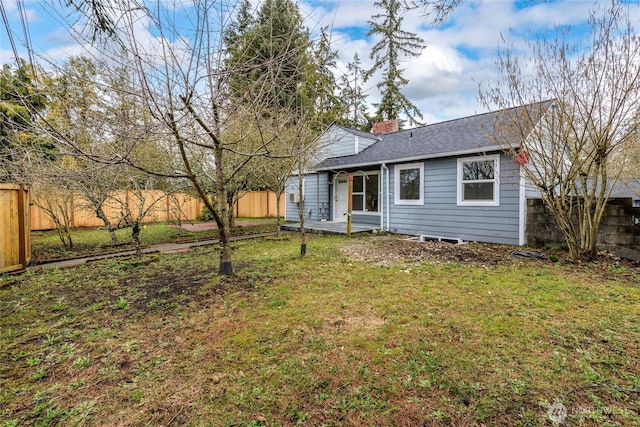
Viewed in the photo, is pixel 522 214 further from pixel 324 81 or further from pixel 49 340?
pixel 49 340

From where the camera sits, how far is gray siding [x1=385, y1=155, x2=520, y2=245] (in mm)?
7000

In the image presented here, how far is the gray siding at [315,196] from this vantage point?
12.2 meters

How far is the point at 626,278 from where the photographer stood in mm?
4508

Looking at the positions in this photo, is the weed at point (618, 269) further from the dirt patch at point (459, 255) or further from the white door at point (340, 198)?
the white door at point (340, 198)

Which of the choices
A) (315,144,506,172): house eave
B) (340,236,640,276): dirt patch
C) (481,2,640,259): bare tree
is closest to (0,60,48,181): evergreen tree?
(340,236,640,276): dirt patch

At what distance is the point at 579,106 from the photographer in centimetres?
532

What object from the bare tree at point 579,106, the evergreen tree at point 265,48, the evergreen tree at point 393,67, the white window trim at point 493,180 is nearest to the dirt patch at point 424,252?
the white window trim at point 493,180

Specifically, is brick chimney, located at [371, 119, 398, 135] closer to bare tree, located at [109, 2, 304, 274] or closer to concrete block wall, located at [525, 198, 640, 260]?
concrete block wall, located at [525, 198, 640, 260]

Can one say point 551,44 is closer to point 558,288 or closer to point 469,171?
point 469,171

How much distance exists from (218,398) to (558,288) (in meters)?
4.46

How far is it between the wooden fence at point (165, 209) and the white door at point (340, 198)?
187 inches

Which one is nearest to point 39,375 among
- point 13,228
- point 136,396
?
point 136,396

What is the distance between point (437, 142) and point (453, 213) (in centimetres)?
227

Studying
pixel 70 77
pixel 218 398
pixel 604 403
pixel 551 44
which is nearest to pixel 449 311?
pixel 604 403
